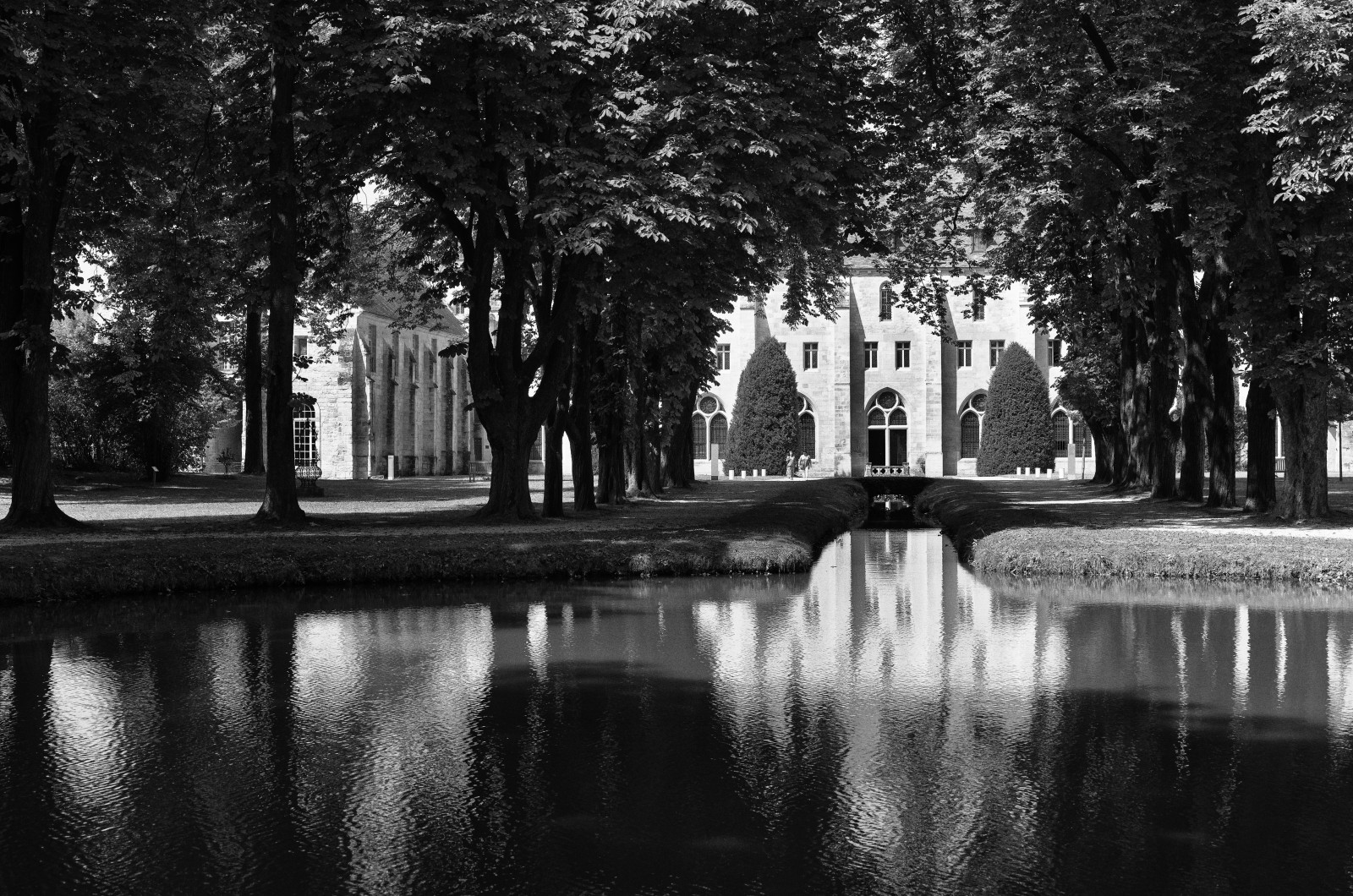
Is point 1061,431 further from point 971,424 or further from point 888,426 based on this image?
point 888,426

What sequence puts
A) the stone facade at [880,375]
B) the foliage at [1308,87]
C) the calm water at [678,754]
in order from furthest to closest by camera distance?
the stone facade at [880,375], the foliage at [1308,87], the calm water at [678,754]

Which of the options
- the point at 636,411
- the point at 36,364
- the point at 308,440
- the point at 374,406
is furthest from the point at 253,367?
the point at 374,406

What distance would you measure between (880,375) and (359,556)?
5752 centimetres

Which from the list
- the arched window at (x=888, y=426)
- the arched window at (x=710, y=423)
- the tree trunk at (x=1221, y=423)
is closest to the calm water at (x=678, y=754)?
the tree trunk at (x=1221, y=423)

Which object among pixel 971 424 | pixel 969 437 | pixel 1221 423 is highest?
pixel 971 424

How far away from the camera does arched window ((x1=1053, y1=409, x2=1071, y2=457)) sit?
70750 millimetres

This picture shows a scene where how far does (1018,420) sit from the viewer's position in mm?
69000

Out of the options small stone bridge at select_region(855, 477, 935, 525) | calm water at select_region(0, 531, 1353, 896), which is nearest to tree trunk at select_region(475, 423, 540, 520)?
calm water at select_region(0, 531, 1353, 896)

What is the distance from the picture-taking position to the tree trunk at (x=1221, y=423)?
2862 cm

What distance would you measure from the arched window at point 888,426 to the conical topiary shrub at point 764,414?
565 cm

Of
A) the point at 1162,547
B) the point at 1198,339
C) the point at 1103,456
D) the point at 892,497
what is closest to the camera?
the point at 1162,547

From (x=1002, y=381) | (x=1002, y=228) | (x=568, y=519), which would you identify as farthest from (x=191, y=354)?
(x=1002, y=381)

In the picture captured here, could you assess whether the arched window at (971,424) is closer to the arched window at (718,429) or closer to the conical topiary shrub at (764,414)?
the conical topiary shrub at (764,414)

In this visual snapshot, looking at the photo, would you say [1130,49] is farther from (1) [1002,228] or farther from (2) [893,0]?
(1) [1002,228]
